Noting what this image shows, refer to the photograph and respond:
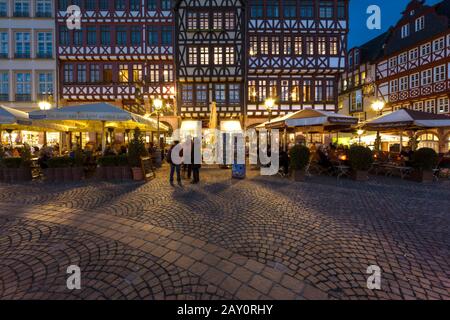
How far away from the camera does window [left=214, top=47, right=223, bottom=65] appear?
20734 mm

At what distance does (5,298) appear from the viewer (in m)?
2.23

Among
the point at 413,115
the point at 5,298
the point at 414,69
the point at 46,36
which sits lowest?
the point at 5,298

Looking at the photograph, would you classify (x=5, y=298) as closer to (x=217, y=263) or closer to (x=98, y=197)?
(x=217, y=263)

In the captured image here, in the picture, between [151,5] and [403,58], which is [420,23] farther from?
[151,5]

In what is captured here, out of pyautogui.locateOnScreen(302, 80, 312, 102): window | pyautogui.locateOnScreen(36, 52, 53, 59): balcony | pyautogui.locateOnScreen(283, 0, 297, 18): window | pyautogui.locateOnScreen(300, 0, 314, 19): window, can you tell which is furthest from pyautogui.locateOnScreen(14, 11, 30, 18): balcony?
pyautogui.locateOnScreen(302, 80, 312, 102): window

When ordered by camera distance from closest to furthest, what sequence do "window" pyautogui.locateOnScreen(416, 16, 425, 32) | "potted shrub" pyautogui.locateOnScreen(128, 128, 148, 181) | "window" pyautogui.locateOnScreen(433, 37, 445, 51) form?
"potted shrub" pyautogui.locateOnScreen(128, 128, 148, 181)
"window" pyautogui.locateOnScreen(433, 37, 445, 51)
"window" pyautogui.locateOnScreen(416, 16, 425, 32)

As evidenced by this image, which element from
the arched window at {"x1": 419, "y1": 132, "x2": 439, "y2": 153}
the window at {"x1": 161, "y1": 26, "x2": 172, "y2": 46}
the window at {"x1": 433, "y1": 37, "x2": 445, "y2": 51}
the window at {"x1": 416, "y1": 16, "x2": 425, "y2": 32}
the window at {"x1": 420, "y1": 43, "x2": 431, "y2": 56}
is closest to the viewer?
the window at {"x1": 433, "y1": 37, "x2": 445, "y2": 51}

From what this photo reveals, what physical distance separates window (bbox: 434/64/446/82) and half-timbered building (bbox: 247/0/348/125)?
810cm

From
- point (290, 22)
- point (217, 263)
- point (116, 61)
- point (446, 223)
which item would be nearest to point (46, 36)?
point (116, 61)

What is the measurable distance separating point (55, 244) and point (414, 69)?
98.6ft

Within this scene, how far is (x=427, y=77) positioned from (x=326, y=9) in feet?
37.4

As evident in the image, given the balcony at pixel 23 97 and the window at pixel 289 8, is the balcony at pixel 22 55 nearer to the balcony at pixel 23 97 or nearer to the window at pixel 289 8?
the balcony at pixel 23 97

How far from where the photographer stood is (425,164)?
27.1 feet

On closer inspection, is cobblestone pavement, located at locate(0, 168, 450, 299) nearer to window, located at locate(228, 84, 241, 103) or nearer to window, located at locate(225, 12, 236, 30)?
window, located at locate(228, 84, 241, 103)
